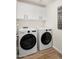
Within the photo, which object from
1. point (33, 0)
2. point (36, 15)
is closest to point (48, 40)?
point (36, 15)

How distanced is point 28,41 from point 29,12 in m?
1.33

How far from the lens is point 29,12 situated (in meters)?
3.07

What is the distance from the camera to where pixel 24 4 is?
2.88 meters

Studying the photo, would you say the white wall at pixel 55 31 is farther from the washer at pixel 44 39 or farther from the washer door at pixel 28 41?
the washer door at pixel 28 41

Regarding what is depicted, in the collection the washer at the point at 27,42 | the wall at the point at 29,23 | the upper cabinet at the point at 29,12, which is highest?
the upper cabinet at the point at 29,12

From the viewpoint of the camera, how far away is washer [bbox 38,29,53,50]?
9.32 feet

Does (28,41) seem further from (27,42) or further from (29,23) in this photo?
(29,23)

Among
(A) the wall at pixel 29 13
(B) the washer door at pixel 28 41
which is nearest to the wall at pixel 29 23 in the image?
(A) the wall at pixel 29 13

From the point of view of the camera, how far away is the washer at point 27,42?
7.41ft

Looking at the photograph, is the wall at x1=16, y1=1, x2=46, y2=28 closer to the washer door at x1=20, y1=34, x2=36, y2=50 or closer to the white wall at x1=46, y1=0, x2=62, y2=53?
the white wall at x1=46, y1=0, x2=62, y2=53

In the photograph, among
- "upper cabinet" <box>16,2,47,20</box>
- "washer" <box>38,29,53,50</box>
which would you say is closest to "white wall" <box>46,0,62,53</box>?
"washer" <box>38,29,53,50</box>

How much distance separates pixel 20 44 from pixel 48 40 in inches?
51.3
